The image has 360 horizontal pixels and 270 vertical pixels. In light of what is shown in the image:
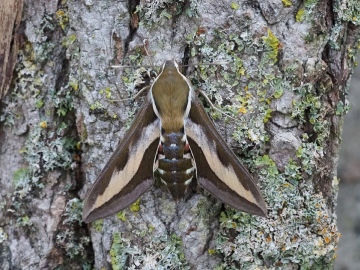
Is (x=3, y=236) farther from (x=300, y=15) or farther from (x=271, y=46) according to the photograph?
(x=300, y=15)

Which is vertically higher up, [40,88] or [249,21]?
[249,21]

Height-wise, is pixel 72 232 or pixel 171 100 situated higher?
pixel 171 100

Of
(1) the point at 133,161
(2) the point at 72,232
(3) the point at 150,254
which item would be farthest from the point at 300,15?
(2) the point at 72,232

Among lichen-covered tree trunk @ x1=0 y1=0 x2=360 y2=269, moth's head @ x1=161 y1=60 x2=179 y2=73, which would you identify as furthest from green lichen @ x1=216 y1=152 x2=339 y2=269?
moth's head @ x1=161 y1=60 x2=179 y2=73

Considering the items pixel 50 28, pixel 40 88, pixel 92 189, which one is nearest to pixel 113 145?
pixel 92 189

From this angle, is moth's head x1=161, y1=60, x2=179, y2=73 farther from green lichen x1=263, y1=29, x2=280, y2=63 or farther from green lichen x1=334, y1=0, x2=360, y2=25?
green lichen x1=334, y1=0, x2=360, y2=25

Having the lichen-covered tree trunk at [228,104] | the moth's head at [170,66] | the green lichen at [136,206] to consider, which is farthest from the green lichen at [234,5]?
the green lichen at [136,206]

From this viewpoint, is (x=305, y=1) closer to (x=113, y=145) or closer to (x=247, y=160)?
(x=247, y=160)
